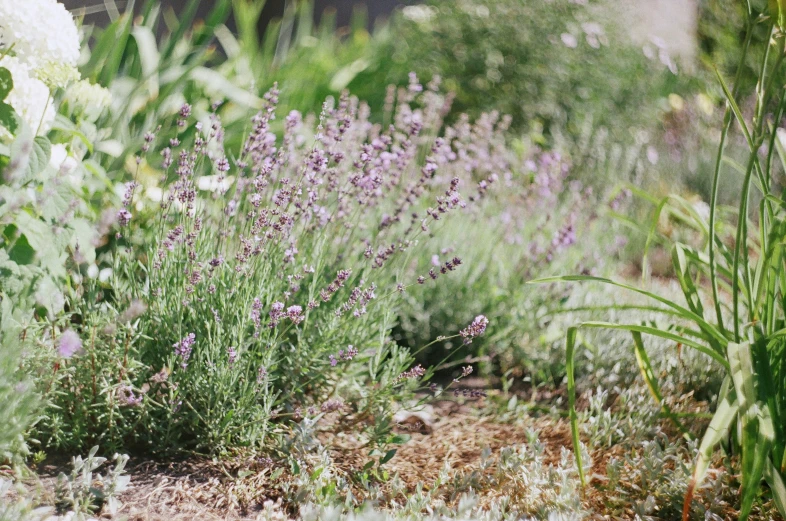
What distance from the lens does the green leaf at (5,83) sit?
1942 millimetres

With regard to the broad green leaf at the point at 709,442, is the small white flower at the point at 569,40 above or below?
above

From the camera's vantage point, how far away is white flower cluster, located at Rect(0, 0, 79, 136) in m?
1.98

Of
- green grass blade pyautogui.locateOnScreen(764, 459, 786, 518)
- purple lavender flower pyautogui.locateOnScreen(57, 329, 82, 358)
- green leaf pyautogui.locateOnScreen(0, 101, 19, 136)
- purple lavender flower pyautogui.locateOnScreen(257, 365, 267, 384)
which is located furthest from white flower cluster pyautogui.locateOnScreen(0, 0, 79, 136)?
green grass blade pyautogui.locateOnScreen(764, 459, 786, 518)

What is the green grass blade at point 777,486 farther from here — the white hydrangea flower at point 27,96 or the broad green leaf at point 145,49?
the broad green leaf at point 145,49

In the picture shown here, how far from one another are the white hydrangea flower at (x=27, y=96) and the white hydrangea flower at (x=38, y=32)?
0.17 feet

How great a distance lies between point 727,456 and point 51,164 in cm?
230

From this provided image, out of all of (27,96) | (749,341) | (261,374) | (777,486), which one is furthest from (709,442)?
(27,96)

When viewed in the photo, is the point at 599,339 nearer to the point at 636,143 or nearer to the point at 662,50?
the point at 636,143

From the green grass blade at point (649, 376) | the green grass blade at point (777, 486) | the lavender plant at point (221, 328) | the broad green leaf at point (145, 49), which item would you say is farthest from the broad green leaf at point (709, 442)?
the broad green leaf at point (145, 49)

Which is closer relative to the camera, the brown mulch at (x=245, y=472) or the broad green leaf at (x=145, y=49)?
the brown mulch at (x=245, y=472)

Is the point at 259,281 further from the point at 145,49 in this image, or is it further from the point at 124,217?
the point at 145,49

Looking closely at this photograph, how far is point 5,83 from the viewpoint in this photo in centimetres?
195

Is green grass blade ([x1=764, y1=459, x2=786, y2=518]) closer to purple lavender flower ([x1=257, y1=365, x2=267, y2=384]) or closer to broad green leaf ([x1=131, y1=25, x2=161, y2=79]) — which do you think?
purple lavender flower ([x1=257, y1=365, x2=267, y2=384])

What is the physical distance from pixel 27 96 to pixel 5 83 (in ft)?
0.71
